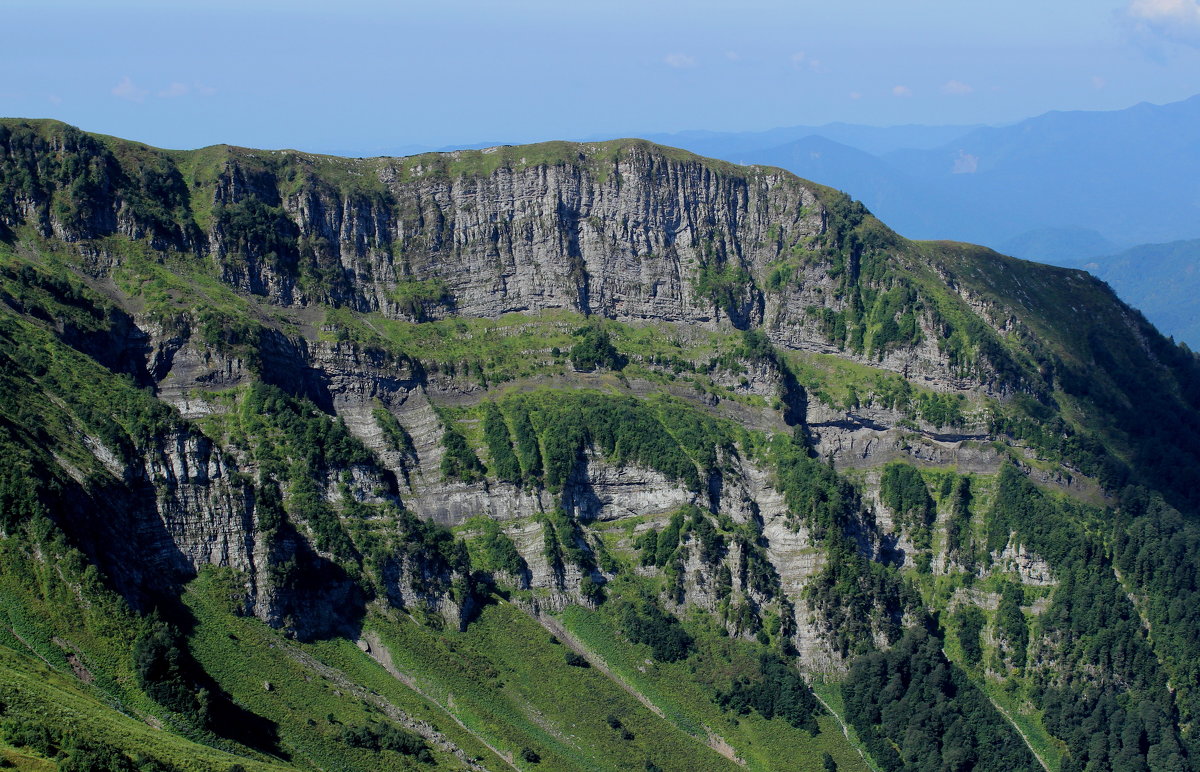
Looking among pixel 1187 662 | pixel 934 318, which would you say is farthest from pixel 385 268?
pixel 1187 662

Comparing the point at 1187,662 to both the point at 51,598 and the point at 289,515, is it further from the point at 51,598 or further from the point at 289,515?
the point at 51,598

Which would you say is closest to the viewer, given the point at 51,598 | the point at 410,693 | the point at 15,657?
the point at 15,657

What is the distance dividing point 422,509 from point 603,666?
30395 mm

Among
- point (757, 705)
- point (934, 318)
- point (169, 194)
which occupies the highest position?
point (169, 194)

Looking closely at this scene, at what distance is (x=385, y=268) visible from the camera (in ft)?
568

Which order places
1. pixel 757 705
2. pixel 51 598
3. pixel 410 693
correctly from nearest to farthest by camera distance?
pixel 51 598 < pixel 410 693 < pixel 757 705

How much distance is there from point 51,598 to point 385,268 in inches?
3119

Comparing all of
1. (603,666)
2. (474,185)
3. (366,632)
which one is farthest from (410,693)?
(474,185)

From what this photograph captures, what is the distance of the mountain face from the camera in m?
116

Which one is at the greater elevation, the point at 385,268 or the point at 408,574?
the point at 385,268

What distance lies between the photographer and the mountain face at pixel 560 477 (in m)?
116

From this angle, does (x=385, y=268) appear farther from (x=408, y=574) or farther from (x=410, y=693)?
(x=410, y=693)

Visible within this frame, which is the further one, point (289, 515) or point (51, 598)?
point (289, 515)

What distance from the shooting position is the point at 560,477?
14862 centimetres
